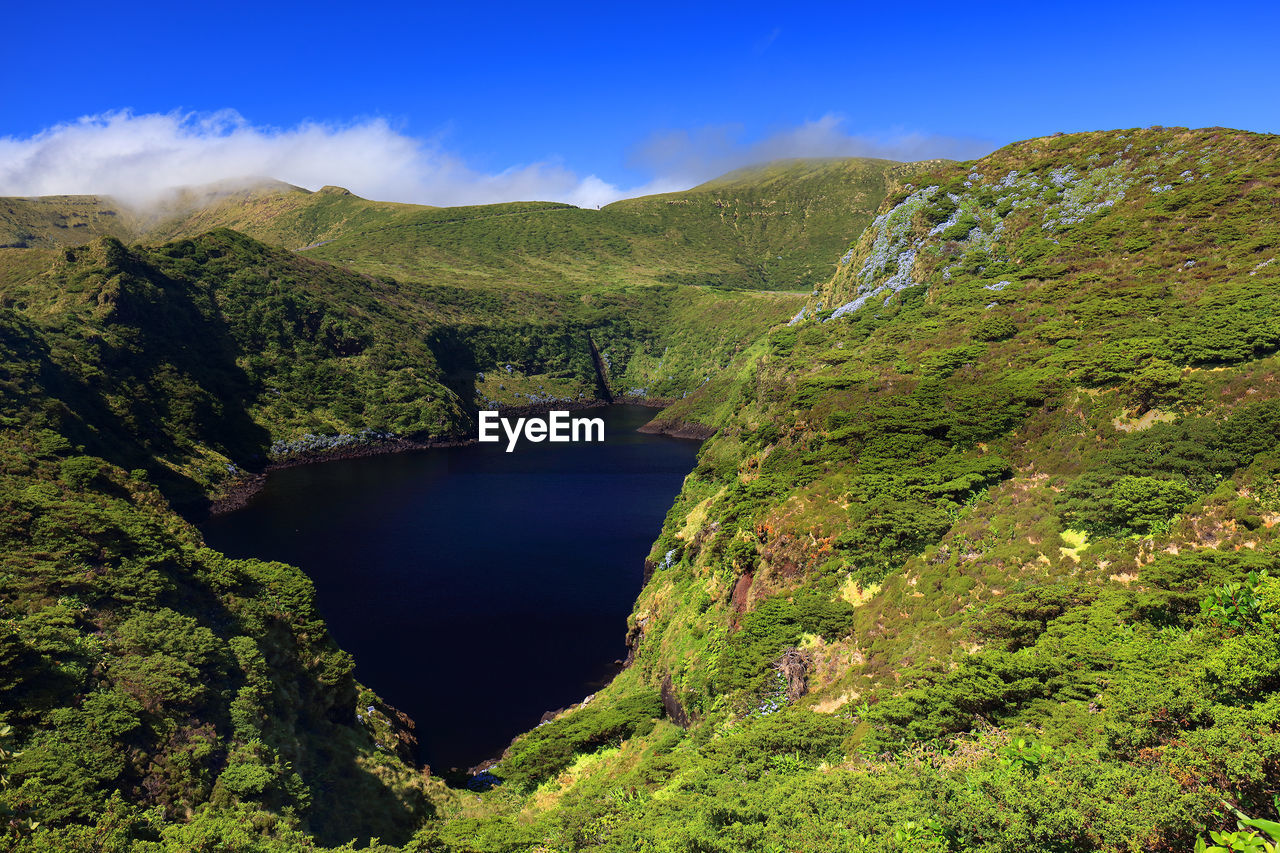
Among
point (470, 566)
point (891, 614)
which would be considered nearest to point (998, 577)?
point (891, 614)

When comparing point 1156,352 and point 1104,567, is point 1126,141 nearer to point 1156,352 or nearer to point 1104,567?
point 1156,352

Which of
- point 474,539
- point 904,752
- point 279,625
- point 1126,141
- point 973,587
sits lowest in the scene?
point 474,539

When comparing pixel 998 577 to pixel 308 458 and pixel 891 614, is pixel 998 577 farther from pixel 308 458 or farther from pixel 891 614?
pixel 308 458

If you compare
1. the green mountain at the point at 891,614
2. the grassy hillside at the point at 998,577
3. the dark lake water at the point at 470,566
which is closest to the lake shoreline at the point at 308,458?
the dark lake water at the point at 470,566

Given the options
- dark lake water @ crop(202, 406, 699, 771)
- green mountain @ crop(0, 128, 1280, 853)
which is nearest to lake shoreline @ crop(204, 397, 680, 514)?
dark lake water @ crop(202, 406, 699, 771)

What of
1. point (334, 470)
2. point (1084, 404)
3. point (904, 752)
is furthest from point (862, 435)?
point (334, 470)

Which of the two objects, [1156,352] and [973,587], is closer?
[973,587]
